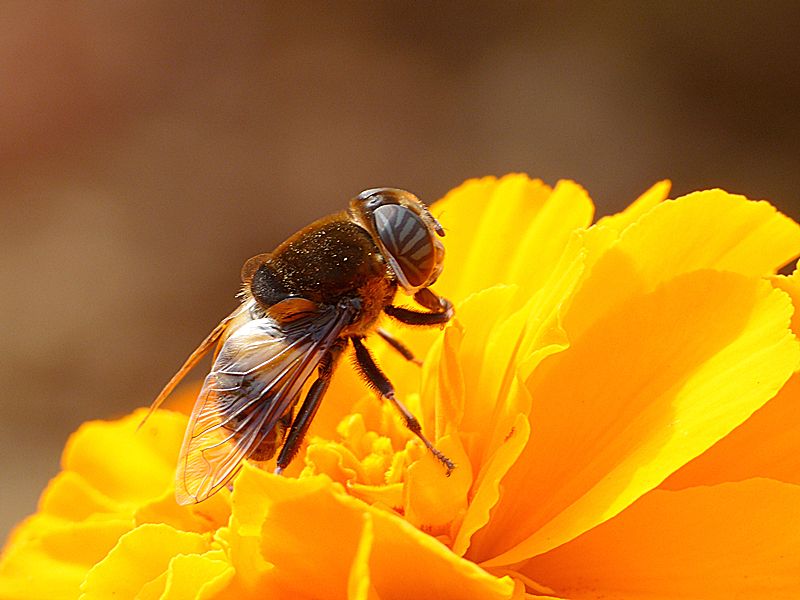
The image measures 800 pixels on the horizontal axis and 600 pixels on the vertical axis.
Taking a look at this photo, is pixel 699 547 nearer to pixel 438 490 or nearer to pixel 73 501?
pixel 438 490

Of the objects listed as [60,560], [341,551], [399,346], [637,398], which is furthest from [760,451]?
[60,560]

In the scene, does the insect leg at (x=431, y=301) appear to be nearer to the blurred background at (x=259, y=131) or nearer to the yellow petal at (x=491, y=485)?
the yellow petal at (x=491, y=485)

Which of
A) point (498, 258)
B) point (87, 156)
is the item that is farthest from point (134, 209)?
point (498, 258)

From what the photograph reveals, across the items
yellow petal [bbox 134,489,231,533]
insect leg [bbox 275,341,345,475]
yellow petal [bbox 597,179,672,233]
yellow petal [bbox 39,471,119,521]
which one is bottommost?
yellow petal [bbox 39,471,119,521]

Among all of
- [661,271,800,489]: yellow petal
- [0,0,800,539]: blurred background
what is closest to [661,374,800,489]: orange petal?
[661,271,800,489]: yellow petal

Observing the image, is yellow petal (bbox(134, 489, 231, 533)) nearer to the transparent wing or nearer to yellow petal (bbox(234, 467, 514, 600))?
the transparent wing

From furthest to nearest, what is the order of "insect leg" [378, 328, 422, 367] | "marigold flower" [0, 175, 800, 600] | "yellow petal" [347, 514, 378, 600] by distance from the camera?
"insect leg" [378, 328, 422, 367]
"marigold flower" [0, 175, 800, 600]
"yellow petal" [347, 514, 378, 600]
